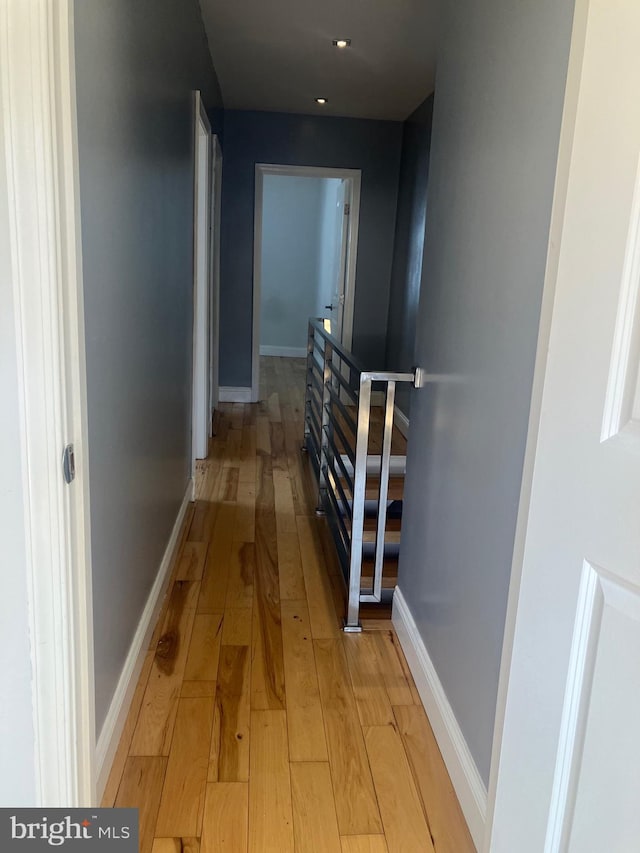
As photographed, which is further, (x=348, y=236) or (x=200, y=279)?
(x=348, y=236)

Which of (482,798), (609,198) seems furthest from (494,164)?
(482,798)

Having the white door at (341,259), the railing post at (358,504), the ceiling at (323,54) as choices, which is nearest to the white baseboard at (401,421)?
the white door at (341,259)

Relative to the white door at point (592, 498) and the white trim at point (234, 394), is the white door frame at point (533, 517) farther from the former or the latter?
the white trim at point (234, 394)

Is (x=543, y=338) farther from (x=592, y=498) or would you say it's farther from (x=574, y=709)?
(x=574, y=709)

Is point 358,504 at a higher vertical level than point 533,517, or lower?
lower

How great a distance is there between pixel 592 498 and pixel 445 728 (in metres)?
1.15

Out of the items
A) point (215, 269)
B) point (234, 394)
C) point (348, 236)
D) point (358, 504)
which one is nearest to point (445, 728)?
point (358, 504)

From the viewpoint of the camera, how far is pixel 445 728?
1784mm

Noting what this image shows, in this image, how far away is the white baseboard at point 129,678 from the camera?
160cm

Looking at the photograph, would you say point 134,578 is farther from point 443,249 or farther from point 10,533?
point 443,249

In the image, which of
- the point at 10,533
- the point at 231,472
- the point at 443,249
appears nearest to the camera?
the point at 10,533

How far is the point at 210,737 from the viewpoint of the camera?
1.83 metres

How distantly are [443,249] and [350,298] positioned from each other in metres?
3.87

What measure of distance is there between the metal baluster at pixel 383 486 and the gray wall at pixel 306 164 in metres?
3.50
